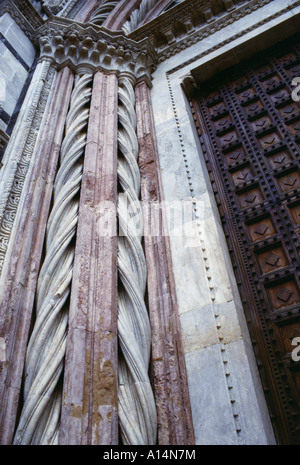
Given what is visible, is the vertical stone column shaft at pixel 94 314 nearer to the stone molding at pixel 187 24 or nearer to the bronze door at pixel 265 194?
the bronze door at pixel 265 194

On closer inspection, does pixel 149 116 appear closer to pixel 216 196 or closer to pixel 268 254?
pixel 216 196

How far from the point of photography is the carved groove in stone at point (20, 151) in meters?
2.51

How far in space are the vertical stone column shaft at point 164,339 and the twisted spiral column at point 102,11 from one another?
3.16 metres

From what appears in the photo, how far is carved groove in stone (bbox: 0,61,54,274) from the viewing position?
251cm

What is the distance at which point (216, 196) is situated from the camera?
3188 mm

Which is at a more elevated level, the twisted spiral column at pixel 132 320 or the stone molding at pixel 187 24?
the stone molding at pixel 187 24

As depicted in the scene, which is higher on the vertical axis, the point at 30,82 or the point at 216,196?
the point at 30,82

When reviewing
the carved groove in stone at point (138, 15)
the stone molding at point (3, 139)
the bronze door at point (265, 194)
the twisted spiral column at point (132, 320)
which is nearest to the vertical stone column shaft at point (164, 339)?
the twisted spiral column at point (132, 320)

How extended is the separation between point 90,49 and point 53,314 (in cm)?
304

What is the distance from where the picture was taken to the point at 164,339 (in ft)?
7.20

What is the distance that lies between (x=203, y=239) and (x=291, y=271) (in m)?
0.62

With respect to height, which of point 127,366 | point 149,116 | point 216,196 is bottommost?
point 127,366

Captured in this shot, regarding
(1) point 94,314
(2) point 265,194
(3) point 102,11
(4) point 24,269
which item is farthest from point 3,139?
(3) point 102,11
